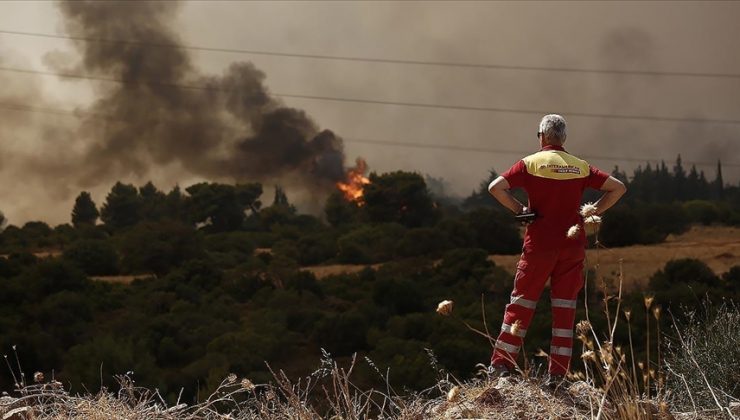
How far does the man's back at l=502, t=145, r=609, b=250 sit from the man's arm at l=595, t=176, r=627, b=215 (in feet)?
0.87

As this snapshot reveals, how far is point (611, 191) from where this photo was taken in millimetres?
9070

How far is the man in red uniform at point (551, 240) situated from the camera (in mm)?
8789

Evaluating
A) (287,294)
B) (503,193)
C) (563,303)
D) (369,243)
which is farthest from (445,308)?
(369,243)

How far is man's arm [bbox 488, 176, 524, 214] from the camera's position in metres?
8.84

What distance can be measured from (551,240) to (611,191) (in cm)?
78

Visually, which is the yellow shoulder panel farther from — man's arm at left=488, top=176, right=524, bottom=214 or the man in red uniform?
man's arm at left=488, top=176, right=524, bottom=214

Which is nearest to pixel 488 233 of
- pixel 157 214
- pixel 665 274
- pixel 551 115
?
pixel 665 274

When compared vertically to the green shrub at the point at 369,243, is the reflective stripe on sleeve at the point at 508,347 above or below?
above

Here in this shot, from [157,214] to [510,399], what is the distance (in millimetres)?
78885

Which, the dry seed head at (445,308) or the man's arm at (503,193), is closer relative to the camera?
the dry seed head at (445,308)

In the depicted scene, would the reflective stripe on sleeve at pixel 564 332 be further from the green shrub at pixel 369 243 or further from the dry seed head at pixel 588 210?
the green shrub at pixel 369 243

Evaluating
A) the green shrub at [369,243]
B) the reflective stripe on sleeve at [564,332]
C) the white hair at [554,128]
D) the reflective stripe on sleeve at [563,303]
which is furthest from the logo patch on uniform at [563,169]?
the green shrub at [369,243]

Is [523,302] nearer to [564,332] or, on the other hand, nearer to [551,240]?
[564,332]

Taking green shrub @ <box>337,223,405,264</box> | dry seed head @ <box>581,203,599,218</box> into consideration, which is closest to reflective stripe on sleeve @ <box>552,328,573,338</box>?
dry seed head @ <box>581,203,599,218</box>
